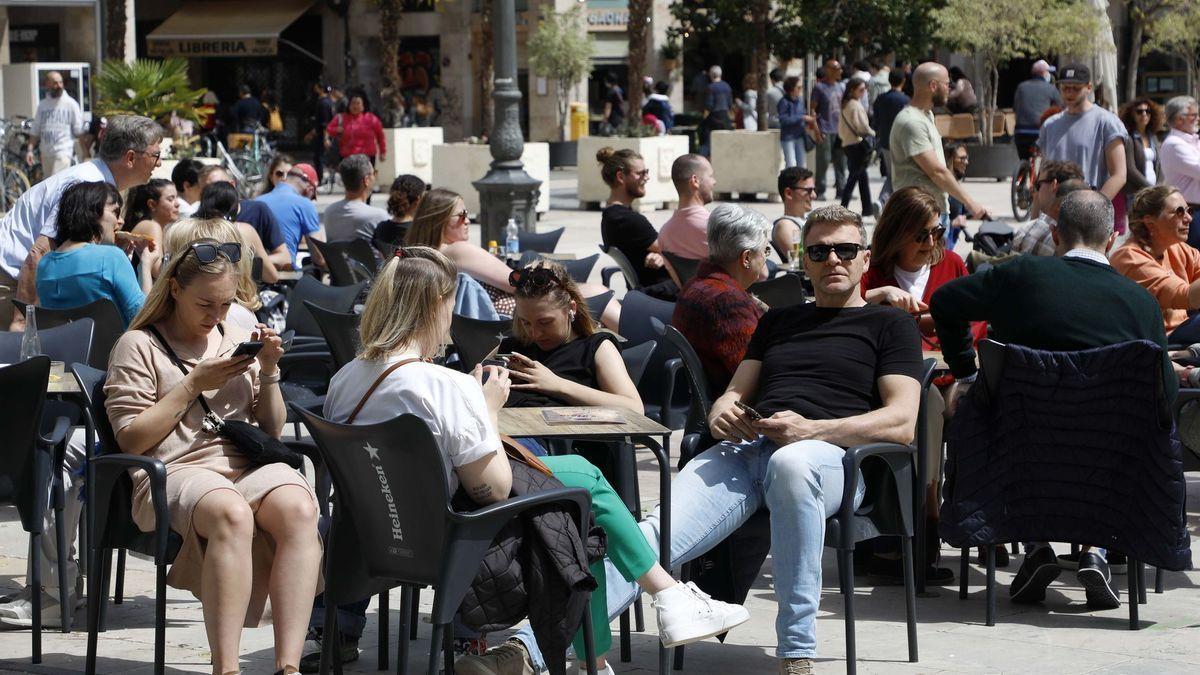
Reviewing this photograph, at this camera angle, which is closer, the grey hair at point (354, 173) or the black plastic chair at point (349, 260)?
the black plastic chair at point (349, 260)

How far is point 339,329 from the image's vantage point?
705cm

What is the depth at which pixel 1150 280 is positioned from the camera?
6918 millimetres

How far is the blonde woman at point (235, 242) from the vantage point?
607 centimetres

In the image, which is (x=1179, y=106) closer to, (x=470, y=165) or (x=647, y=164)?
(x=647, y=164)

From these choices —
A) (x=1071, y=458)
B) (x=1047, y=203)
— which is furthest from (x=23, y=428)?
(x=1047, y=203)

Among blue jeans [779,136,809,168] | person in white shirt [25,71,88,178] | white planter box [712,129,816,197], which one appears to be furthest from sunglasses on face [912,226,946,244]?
person in white shirt [25,71,88,178]

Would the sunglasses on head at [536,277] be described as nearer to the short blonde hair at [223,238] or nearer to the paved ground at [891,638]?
the short blonde hair at [223,238]

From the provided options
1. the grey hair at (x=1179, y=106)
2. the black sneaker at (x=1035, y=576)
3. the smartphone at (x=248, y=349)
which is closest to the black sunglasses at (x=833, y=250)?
the black sneaker at (x=1035, y=576)

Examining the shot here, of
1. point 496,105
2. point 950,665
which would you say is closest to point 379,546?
point 950,665

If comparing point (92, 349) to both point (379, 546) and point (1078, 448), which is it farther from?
point (1078, 448)

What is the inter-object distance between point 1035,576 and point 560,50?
28.2 metres

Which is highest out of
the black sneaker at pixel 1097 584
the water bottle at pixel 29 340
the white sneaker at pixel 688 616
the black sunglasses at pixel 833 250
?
the black sunglasses at pixel 833 250

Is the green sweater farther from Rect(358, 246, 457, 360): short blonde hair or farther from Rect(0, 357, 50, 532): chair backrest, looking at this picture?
Rect(0, 357, 50, 532): chair backrest

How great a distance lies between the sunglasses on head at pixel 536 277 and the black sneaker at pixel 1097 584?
200 centimetres
